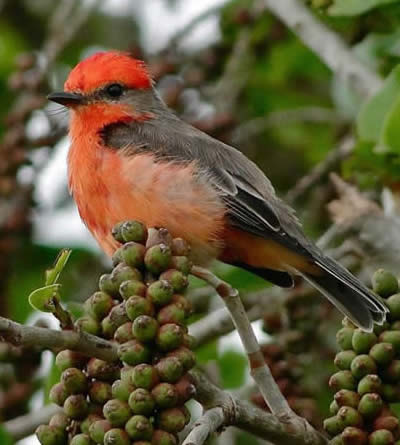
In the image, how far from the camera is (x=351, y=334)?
3.37 m

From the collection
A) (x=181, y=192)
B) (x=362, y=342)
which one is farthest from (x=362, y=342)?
(x=181, y=192)

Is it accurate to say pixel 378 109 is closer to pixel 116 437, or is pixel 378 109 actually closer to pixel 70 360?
pixel 70 360

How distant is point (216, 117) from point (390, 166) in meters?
1.18

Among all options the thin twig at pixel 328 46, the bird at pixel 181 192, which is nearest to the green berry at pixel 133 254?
the bird at pixel 181 192

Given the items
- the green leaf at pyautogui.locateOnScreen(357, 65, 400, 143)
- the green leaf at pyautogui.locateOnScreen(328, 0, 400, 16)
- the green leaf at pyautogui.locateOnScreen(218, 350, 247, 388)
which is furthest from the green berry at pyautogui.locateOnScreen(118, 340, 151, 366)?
the green leaf at pyautogui.locateOnScreen(218, 350, 247, 388)

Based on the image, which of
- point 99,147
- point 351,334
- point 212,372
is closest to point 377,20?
point 99,147

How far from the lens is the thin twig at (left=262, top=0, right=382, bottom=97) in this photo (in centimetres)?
510

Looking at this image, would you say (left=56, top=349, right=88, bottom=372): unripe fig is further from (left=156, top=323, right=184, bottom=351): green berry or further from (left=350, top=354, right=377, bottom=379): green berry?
(left=350, top=354, right=377, bottom=379): green berry

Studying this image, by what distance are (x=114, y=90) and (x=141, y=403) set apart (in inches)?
101

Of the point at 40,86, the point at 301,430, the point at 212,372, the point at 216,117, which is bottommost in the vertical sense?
the point at 301,430

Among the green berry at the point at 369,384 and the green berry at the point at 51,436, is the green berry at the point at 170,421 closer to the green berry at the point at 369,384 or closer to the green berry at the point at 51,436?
the green berry at the point at 51,436

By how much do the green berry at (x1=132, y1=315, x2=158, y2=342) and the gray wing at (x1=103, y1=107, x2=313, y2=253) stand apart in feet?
5.27

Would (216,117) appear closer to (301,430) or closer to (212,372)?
(212,372)

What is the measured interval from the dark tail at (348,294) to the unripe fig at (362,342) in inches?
2.1
